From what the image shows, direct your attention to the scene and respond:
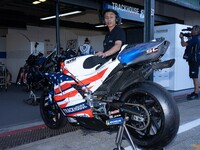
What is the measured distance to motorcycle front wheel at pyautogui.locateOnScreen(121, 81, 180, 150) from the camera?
9.87ft

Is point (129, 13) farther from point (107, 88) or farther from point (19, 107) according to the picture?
point (107, 88)

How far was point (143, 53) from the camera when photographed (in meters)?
3.16

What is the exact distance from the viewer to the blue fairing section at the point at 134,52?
3.17 m

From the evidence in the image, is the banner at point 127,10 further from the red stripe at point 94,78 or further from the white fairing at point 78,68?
the red stripe at point 94,78

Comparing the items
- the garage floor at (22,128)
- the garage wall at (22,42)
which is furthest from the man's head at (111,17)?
the garage wall at (22,42)

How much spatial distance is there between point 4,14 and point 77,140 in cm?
881

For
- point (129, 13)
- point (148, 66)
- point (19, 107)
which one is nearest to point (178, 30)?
point (129, 13)

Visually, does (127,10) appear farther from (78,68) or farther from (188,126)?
(78,68)

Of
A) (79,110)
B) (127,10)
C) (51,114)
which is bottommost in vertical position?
(51,114)

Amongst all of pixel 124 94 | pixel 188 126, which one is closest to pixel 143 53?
pixel 124 94

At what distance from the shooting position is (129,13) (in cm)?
936

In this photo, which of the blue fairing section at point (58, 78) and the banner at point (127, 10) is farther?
the banner at point (127, 10)

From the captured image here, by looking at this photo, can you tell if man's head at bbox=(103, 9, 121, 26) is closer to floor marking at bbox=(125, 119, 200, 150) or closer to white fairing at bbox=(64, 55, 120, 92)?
white fairing at bbox=(64, 55, 120, 92)

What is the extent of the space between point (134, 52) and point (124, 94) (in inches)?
21.9
